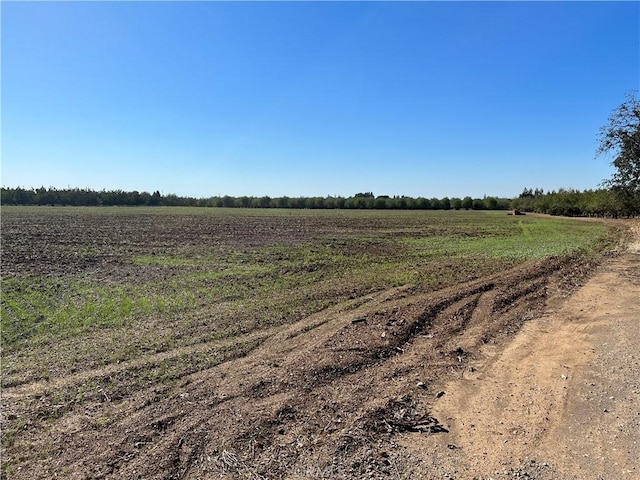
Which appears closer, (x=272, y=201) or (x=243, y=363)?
(x=243, y=363)

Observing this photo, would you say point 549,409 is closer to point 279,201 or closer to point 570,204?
point 570,204

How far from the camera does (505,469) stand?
3.50 m

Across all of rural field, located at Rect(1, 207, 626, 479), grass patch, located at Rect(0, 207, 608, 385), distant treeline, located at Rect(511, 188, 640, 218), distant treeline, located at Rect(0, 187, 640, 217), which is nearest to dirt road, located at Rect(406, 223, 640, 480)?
rural field, located at Rect(1, 207, 626, 479)

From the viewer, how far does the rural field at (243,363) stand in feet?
12.4

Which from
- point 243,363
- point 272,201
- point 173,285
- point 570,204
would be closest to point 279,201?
point 272,201

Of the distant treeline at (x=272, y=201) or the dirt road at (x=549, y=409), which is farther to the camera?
the distant treeline at (x=272, y=201)

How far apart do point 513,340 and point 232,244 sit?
54.1ft

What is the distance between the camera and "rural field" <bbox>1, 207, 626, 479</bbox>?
149 inches

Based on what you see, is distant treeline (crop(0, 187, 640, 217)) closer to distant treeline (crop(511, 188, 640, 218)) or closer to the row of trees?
the row of trees

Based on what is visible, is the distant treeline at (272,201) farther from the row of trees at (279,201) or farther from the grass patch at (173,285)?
the grass patch at (173,285)

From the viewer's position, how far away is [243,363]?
5.86 meters

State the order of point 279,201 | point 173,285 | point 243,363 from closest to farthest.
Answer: point 243,363 → point 173,285 → point 279,201

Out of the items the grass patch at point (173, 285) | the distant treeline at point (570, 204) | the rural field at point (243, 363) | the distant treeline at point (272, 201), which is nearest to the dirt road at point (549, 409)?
the rural field at point (243, 363)

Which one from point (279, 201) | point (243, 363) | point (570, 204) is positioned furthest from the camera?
point (279, 201)
